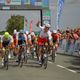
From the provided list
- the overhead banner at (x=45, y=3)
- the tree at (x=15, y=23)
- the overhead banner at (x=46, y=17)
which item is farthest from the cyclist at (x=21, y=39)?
the tree at (x=15, y=23)

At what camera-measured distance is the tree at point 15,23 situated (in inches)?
3923

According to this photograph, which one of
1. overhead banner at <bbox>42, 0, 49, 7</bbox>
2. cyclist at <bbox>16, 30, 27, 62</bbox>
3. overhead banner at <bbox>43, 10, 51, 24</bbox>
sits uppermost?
overhead banner at <bbox>42, 0, 49, 7</bbox>

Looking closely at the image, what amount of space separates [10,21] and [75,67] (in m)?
83.1

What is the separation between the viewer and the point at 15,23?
337 feet

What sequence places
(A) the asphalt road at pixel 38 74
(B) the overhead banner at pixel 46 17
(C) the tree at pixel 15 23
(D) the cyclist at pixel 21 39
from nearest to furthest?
(A) the asphalt road at pixel 38 74 → (D) the cyclist at pixel 21 39 → (B) the overhead banner at pixel 46 17 → (C) the tree at pixel 15 23

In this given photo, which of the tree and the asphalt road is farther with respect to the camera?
the tree

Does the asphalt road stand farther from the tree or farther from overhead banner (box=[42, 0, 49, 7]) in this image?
the tree

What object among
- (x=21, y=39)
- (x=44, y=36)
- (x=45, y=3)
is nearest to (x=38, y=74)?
(x=44, y=36)

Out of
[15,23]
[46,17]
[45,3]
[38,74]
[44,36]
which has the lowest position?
[38,74]

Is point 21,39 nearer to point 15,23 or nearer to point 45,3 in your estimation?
point 45,3

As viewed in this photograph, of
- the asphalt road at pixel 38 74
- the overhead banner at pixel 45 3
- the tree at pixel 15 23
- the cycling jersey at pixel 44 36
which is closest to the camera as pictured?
the asphalt road at pixel 38 74

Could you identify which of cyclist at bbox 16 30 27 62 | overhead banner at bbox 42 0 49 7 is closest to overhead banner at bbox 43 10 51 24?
overhead banner at bbox 42 0 49 7

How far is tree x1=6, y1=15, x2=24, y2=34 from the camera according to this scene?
99.6m

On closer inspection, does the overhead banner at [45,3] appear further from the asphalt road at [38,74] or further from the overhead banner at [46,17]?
the asphalt road at [38,74]
